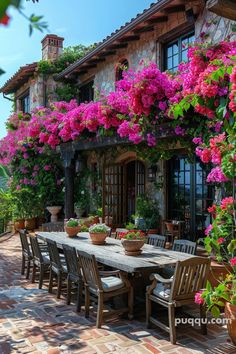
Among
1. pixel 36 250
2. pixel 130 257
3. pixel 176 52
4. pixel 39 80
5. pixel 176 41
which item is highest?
pixel 39 80

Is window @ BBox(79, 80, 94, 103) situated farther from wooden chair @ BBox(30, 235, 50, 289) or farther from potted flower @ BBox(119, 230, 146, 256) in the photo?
potted flower @ BBox(119, 230, 146, 256)

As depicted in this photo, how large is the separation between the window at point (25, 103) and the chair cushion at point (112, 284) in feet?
37.5

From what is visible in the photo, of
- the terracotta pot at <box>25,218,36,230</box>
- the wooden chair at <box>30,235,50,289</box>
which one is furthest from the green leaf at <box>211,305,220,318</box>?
the terracotta pot at <box>25,218,36,230</box>

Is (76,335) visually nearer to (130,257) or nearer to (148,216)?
(130,257)

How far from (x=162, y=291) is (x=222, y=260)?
0.83 m

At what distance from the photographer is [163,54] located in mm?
8352

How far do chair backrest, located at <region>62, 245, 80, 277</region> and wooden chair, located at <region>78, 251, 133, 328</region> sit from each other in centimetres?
24

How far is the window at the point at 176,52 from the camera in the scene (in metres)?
7.68

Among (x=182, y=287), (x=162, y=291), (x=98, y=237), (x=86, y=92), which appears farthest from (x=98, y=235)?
(x=86, y=92)

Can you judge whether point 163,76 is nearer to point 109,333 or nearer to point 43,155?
point 109,333

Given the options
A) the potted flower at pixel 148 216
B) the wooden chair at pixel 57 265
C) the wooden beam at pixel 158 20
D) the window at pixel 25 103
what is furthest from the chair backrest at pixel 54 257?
the window at pixel 25 103

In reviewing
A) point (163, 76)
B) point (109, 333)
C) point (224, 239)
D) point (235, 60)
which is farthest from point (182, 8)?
point (109, 333)

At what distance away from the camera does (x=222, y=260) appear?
3.79 metres

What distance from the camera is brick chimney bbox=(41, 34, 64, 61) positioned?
44.3 ft
